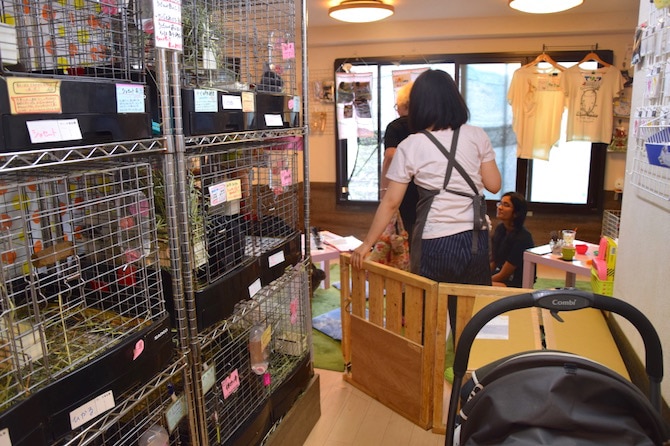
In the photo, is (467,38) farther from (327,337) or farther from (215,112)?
(215,112)

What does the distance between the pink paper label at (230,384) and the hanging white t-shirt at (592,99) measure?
437cm

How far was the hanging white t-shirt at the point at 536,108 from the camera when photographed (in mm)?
5016

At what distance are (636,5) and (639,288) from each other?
12.4 feet

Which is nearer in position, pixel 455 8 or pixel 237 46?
pixel 237 46

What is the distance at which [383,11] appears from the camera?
420 cm

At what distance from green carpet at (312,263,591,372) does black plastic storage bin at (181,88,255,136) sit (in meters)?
1.85

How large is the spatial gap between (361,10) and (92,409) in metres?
3.70

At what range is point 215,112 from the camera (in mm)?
1618

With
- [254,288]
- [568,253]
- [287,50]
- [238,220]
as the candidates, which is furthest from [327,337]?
[287,50]

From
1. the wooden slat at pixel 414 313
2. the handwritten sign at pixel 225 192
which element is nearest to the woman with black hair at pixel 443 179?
the wooden slat at pixel 414 313

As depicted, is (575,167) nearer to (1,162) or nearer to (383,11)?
(383,11)

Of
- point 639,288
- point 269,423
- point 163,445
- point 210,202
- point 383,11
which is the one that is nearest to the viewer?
point 163,445

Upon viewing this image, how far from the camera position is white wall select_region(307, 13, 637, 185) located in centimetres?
493

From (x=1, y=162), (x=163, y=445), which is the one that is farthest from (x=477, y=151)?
(x=1, y=162)
